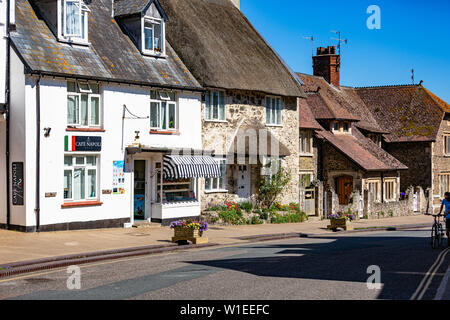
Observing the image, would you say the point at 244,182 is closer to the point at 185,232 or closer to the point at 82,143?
the point at 82,143

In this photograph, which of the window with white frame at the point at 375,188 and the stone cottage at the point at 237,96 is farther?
the window with white frame at the point at 375,188

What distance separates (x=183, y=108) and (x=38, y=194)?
8.10 metres

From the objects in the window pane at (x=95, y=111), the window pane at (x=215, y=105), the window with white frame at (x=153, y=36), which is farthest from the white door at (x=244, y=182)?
the window pane at (x=95, y=111)

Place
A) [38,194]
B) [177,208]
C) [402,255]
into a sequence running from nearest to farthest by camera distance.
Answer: [402,255], [38,194], [177,208]

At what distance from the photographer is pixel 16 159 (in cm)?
2139

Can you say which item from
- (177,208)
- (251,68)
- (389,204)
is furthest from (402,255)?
(389,204)

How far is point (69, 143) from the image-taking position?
72.5 ft

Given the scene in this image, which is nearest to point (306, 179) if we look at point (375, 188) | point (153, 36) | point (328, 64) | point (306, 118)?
point (306, 118)

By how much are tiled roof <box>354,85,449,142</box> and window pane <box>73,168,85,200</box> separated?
30.8 metres

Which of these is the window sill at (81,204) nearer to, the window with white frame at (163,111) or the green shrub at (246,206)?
the window with white frame at (163,111)

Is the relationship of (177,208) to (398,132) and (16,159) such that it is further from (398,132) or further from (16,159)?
(398,132)

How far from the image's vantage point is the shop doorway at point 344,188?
1592 inches

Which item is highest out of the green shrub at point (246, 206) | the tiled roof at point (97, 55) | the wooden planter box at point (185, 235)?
the tiled roof at point (97, 55)

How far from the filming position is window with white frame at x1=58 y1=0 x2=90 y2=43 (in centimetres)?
2292
